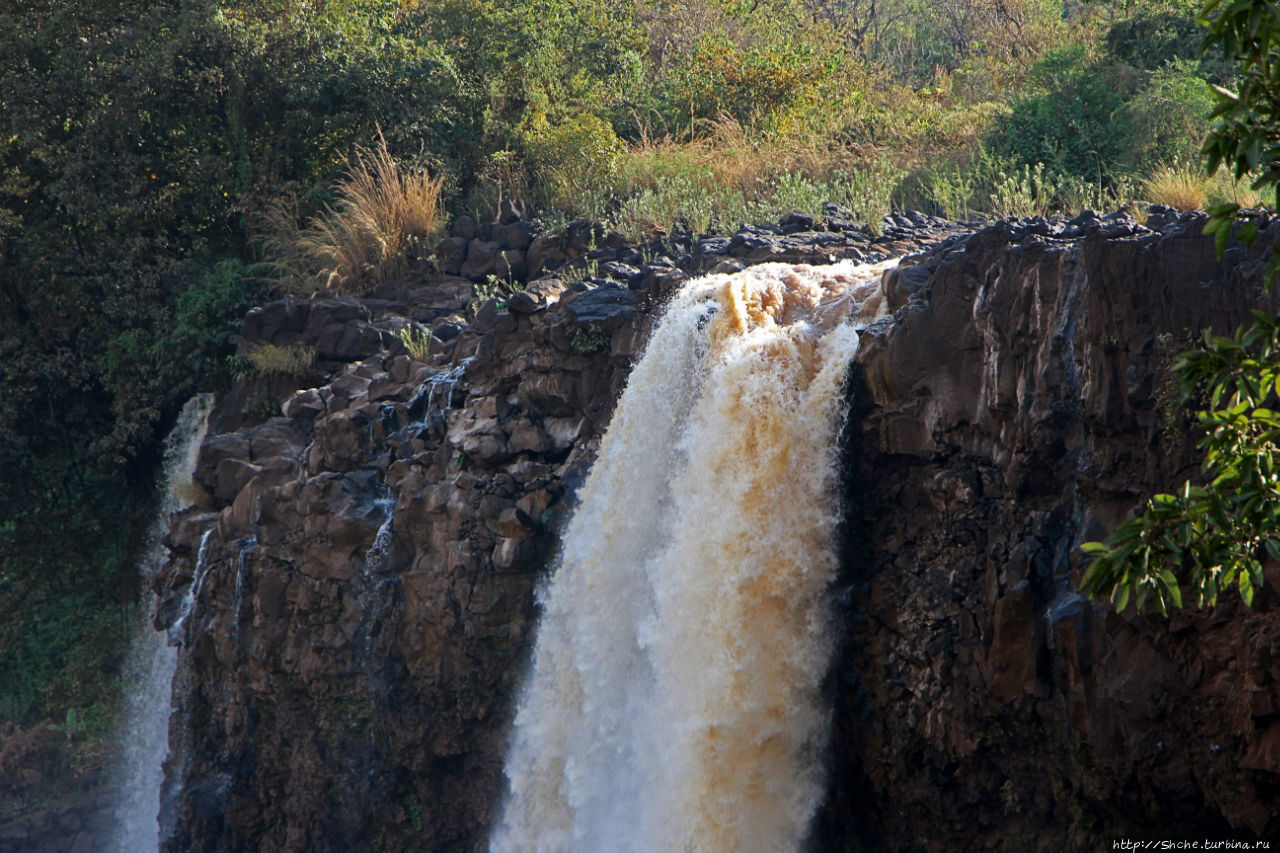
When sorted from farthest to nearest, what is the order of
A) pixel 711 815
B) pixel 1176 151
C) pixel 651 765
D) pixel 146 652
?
pixel 146 652
pixel 1176 151
pixel 651 765
pixel 711 815

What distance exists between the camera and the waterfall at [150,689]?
1655 cm

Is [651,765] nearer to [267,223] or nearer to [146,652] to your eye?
[146,652]

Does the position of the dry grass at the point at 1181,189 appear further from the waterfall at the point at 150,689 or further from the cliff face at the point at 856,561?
the waterfall at the point at 150,689

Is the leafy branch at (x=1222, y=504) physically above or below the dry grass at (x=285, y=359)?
above

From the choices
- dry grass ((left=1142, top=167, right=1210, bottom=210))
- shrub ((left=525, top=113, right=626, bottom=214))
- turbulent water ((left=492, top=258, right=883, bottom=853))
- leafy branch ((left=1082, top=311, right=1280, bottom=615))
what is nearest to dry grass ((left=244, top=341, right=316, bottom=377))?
shrub ((left=525, top=113, right=626, bottom=214))

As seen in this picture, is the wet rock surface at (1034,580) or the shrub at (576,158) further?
the shrub at (576,158)

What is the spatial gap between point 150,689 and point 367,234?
23.5ft

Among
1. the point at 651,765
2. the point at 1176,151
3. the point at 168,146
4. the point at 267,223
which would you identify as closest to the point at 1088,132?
the point at 1176,151

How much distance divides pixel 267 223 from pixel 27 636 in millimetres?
7290

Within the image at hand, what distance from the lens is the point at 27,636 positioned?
725 inches

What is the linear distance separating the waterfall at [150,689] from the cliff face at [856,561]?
1.85 meters

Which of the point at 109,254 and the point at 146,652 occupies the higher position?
the point at 109,254

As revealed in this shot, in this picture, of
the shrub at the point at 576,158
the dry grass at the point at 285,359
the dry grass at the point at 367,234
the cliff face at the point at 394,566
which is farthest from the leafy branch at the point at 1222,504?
the dry grass at the point at 367,234

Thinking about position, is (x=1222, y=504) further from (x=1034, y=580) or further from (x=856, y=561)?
(x=856, y=561)
